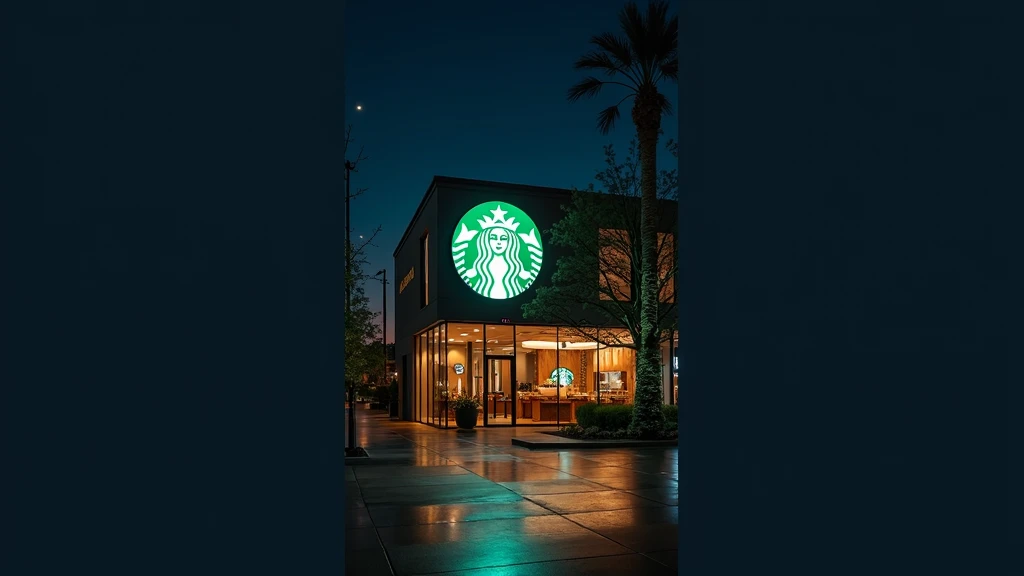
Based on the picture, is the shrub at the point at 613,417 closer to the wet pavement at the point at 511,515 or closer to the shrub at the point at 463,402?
the wet pavement at the point at 511,515

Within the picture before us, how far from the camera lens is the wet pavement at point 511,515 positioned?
5.76m

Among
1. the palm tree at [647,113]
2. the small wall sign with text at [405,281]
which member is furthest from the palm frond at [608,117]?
the small wall sign with text at [405,281]

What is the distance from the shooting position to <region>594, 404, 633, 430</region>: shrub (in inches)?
738

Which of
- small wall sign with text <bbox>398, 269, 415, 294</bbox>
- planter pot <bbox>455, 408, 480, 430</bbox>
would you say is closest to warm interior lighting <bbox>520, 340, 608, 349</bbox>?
planter pot <bbox>455, 408, 480, 430</bbox>

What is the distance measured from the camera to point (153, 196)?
329 cm

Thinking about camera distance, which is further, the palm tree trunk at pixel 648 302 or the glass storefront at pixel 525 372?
the glass storefront at pixel 525 372

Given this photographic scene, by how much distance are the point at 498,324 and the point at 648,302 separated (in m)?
7.59

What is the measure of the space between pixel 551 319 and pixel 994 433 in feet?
62.3

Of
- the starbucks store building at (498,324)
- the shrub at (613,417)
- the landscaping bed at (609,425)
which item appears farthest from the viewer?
the starbucks store building at (498,324)

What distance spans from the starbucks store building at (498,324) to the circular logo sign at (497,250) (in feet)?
0.11

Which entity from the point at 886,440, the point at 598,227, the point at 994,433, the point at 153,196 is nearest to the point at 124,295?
the point at 153,196

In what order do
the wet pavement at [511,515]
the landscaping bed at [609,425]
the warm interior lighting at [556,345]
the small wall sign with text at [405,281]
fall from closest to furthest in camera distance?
the wet pavement at [511,515] < the landscaping bed at [609,425] < the warm interior lighting at [556,345] < the small wall sign with text at [405,281]

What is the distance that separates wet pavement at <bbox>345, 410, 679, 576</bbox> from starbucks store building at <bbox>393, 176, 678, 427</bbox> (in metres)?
9.98

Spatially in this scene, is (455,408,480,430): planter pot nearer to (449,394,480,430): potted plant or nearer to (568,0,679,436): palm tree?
(449,394,480,430): potted plant
